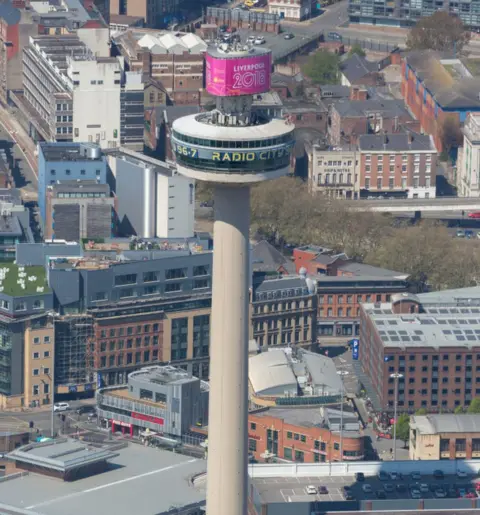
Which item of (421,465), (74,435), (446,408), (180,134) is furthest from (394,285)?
(180,134)

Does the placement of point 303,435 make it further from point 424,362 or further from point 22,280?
point 22,280

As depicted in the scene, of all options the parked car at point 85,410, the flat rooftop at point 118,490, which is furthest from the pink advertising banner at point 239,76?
the parked car at point 85,410

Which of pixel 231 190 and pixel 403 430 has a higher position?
pixel 231 190

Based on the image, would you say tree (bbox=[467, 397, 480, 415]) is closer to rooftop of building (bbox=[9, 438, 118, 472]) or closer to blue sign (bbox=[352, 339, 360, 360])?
blue sign (bbox=[352, 339, 360, 360])

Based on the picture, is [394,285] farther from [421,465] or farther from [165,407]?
[421,465]

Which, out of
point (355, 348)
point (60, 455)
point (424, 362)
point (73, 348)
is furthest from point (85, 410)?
point (60, 455)

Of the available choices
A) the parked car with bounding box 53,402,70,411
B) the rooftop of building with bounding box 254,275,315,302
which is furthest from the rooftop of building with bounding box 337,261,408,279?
the parked car with bounding box 53,402,70,411

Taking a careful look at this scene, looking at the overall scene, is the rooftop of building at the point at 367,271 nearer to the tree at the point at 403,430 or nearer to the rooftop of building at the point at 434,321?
the rooftop of building at the point at 434,321
